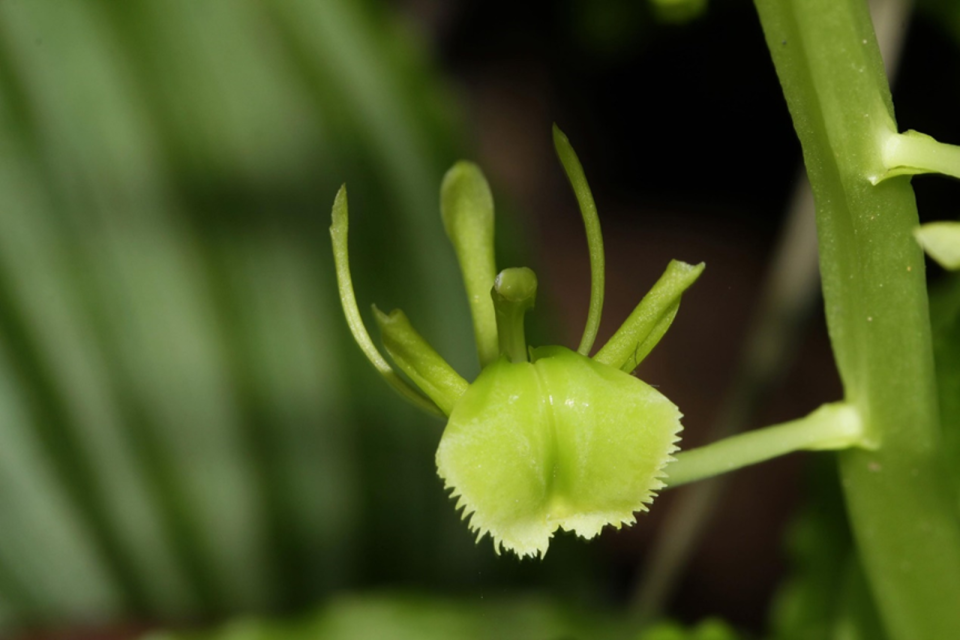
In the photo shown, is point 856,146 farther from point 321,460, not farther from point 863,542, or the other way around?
point 321,460

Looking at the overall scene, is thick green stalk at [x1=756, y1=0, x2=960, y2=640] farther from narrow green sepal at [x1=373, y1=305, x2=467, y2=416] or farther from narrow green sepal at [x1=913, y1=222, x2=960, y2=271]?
narrow green sepal at [x1=373, y1=305, x2=467, y2=416]

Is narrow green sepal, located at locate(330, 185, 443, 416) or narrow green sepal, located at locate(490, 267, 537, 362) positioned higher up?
narrow green sepal, located at locate(490, 267, 537, 362)

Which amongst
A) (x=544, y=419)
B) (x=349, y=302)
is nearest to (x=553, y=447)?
(x=544, y=419)

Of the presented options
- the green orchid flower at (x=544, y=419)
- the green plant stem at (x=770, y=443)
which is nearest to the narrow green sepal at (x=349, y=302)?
the green orchid flower at (x=544, y=419)

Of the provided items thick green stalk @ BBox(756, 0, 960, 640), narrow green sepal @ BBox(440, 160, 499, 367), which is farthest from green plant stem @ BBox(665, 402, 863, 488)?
narrow green sepal @ BBox(440, 160, 499, 367)

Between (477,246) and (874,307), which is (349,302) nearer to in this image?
(477,246)

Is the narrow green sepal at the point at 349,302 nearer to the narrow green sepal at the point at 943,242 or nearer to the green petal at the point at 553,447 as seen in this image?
the green petal at the point at 553,447
